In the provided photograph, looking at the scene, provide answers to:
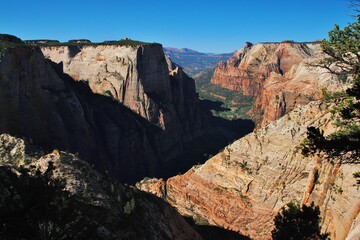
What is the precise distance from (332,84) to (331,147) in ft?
244

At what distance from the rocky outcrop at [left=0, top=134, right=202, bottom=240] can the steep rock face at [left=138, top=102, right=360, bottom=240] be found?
1210 cm

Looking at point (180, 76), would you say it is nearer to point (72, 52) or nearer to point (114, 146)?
point (72, 52)

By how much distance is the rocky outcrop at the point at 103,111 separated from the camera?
66125mm

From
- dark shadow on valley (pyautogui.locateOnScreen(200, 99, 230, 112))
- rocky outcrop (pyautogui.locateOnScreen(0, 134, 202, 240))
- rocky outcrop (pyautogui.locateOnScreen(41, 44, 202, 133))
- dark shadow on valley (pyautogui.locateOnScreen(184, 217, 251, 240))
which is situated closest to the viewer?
rocky outcrop (pyautogui.locateOnScreen(0, 134, 202, 240))

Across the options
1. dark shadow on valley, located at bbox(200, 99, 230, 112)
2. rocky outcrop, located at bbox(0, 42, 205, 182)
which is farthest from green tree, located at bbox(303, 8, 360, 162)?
dark shadow on valley, located at bbox(200, 99, 230, 112)

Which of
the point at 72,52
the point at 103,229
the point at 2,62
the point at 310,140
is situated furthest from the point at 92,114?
the point at 310,140

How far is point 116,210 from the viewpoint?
101ft

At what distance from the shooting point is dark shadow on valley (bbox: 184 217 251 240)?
4803cm

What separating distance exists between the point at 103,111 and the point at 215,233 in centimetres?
5642

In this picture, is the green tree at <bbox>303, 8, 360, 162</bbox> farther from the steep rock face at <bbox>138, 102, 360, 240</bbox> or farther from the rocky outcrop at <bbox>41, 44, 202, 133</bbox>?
the rocky outcrop at <bbox>41, 44, 202, 133</bbox>

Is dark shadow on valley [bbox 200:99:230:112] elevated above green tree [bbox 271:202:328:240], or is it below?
below

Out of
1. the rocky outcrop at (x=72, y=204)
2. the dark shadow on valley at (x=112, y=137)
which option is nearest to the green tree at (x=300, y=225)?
the rocky outcrop at (x=72, y=204)

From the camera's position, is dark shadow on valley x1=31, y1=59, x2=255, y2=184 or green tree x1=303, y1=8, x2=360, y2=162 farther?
dark shadow on valley x1=31, y1=59, x2=255, y2=184

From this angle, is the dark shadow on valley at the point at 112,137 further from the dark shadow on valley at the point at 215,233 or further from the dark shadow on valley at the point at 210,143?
the dark shadow on valley at the point at 215,233
